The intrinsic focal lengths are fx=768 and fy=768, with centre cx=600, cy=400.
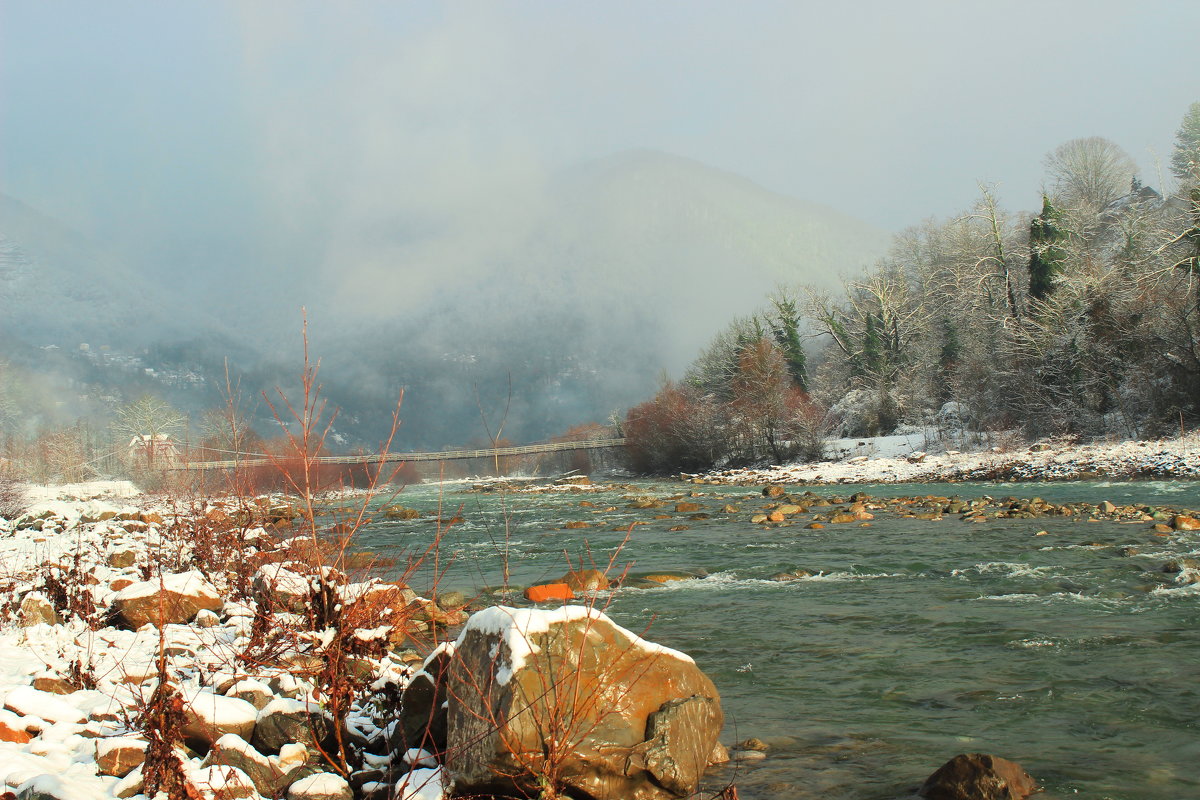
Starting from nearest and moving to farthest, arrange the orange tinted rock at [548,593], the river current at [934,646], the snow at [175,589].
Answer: the river current at [934,646], the snow at [175,589], the orange tinted rock at [548,593]

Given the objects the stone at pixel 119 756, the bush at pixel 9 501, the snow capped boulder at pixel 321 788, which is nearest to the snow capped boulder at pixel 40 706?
the stone at pixel 119 756

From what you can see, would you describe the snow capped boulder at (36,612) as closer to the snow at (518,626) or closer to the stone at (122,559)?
the stone at (122,559)

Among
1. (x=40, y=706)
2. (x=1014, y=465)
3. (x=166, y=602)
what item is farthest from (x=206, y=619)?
(x=1014, y=465)

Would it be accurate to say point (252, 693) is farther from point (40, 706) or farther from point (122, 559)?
point (122, 559)

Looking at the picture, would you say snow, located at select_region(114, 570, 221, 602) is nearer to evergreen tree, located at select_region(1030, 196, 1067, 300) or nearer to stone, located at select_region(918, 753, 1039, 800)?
stone, located at select_region(918, 753, 1039, 800)

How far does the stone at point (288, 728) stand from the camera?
518 cm

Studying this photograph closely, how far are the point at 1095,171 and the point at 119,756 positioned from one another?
8567 cm

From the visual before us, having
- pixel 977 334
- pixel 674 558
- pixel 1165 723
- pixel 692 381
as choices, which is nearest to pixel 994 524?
pixel 674 558

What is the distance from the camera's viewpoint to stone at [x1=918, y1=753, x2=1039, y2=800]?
5.08 m

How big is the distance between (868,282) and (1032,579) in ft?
189

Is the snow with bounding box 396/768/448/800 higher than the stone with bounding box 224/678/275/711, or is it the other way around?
the stone with bounding box 224/678/275/711

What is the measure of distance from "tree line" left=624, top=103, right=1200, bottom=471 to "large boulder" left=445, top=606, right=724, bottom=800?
36717mm

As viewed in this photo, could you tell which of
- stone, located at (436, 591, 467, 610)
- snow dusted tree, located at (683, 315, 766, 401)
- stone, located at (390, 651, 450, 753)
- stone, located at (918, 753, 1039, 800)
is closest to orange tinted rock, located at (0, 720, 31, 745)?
stone, located at (390, 651, 450, 753)

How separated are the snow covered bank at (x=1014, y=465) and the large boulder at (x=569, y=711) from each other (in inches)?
1136
